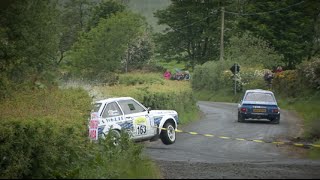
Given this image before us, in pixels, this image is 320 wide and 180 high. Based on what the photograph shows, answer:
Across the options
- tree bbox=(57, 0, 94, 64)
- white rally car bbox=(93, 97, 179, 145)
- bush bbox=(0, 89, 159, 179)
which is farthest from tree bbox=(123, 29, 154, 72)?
bush bbox=(0, 89, 159, 179)

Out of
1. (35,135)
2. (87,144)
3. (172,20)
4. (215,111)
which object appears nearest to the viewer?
(35,135)

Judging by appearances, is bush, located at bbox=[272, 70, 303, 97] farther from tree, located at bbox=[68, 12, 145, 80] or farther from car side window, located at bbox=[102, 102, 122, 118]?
car side window, located at bbox=[102, 102, 122, 118]

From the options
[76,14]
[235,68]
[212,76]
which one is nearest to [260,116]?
[235,68]

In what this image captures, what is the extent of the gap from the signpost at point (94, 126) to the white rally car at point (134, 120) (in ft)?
0.62

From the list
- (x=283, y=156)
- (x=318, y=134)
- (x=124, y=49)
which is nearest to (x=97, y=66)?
(x=124, y=49)

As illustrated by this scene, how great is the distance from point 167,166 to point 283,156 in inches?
190

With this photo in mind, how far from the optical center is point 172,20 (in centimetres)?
7494

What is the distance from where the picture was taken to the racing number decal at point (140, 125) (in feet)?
59.3

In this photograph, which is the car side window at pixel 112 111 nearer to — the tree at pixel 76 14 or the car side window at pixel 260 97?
the car side window at pixel 260 97

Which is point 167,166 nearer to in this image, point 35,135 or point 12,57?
point 35,135

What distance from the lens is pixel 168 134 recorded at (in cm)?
1942

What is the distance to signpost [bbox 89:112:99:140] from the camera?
16.0 m

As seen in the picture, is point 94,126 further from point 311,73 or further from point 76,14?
point 76,14

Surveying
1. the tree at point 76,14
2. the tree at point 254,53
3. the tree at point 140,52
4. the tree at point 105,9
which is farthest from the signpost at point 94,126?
the tree at point 76,14
